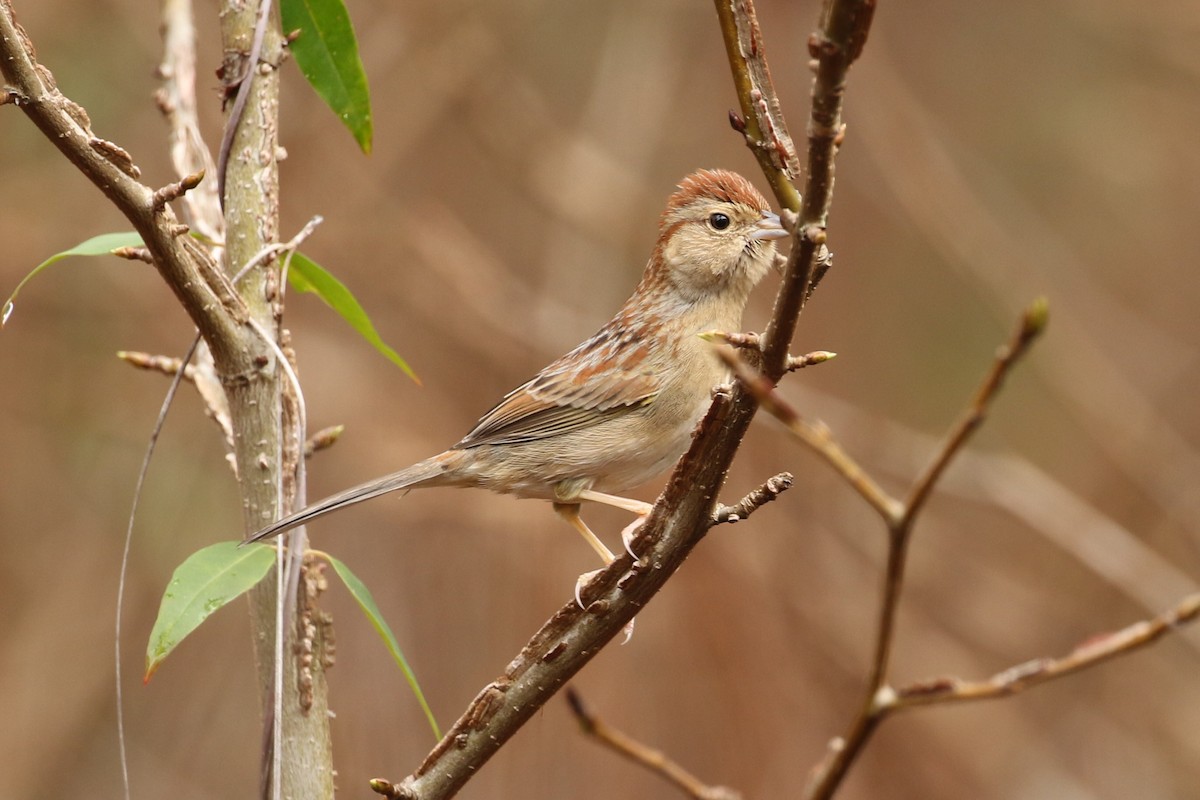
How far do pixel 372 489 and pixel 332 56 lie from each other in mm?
1168

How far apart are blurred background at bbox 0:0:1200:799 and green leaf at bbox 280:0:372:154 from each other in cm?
302

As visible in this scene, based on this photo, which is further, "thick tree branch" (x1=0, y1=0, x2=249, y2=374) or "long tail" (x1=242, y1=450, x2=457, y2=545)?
"long tail" (x1=242, y1=450, x2=457, y2=545)

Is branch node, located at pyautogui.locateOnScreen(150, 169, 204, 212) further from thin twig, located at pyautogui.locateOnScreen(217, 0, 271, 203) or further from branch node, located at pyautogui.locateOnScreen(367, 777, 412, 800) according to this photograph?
branch node, located at pyautogui.locateOnScreen(367, 777, 412, 800)

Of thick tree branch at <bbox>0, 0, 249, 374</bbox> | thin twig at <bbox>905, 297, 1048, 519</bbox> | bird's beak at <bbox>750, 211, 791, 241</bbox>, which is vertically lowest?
thin twig at <bbox>905, 297, 1048, 519</bbox>

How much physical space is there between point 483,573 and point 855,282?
2.67m

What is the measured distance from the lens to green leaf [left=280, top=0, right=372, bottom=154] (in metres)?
2.82

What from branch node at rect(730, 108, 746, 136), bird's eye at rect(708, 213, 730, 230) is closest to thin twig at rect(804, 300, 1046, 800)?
branch node at rect(730, 108, 746, 136)

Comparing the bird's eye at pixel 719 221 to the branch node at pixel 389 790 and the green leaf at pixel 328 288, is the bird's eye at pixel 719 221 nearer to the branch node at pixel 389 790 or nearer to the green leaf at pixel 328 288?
the green leaf at pixel 328 288

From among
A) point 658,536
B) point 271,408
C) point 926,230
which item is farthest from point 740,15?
point 926,230

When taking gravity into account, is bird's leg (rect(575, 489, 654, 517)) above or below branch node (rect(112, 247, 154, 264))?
above

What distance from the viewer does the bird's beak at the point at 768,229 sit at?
3.92m

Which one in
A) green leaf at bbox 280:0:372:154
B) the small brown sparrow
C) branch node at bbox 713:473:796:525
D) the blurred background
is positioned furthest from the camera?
the blurred background

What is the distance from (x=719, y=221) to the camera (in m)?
4.02

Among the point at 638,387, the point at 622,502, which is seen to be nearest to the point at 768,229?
the point at 638,387
